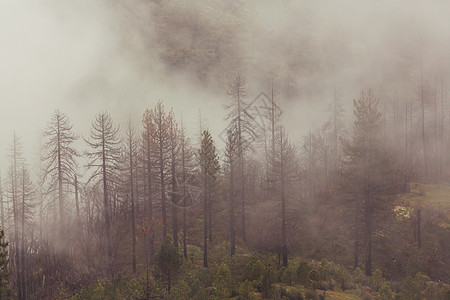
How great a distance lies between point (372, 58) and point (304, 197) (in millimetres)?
104873

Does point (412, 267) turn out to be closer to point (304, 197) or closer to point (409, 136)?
point (304, 197)

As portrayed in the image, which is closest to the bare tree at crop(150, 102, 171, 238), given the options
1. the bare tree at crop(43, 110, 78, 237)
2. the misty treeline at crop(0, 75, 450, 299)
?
the misty treeline at crop(0, 75, 450, 299)

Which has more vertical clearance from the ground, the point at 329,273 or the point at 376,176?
the point at 376,176

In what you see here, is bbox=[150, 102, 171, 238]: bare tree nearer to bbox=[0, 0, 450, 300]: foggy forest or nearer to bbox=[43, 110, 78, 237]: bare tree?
bbox=[0, 0, 450, 300]: foggy forest

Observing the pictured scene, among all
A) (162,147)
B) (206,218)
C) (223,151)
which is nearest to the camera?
(162,147)

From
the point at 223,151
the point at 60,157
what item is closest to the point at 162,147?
the point at 60,157

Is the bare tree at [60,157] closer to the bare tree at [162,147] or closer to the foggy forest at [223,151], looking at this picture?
the foggy forest at [223,151]

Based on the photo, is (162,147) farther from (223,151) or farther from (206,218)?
(223,151)

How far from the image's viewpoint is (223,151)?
4181 centimetres

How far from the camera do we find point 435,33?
506 feet

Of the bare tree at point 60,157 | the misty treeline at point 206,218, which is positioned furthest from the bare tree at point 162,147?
the bare tree at point 60,157

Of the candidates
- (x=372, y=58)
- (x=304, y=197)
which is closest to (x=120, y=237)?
(x=304, y=197)

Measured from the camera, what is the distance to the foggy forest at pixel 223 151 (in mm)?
18547

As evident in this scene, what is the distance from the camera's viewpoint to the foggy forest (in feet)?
60.8
